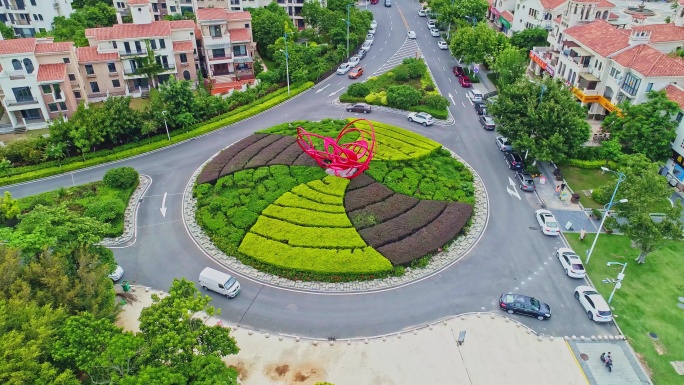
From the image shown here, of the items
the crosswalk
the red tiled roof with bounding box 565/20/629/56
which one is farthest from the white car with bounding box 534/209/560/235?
the crosswalk

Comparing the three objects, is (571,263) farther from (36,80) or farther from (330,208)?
(36,80)

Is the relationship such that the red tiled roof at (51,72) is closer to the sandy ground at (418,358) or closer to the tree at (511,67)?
the sandy ground at (418,358)

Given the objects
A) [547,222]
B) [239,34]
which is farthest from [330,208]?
[239,34]

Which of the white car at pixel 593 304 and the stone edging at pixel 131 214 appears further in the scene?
the stone edging at pixel 131 214

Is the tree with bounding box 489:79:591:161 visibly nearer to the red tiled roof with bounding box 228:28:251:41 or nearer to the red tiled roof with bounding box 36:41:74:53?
the red tiled roof with bounding box 228:28:251:41

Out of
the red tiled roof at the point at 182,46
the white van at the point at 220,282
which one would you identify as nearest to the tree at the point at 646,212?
the white van at the point at 220,282

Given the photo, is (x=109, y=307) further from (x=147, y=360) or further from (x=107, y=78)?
(x=107, y=78)

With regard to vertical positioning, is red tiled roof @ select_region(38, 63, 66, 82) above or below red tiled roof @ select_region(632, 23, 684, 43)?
below
